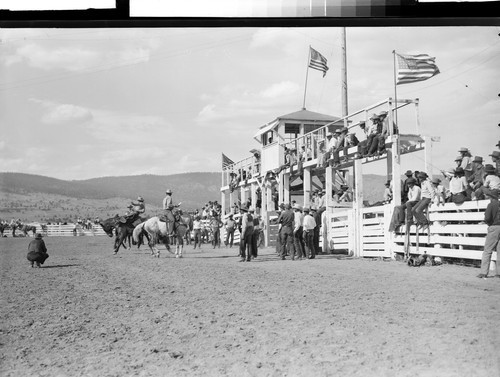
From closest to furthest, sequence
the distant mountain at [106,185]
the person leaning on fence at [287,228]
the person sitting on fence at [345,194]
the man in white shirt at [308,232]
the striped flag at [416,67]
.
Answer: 1. the distant mountain at [106,185]
2. the striped flag at [416,67]
3. the man in white shirt at [308,232]
4. the person leaning on fence at [287,228]
5. the person sitting on fence at [345,194]

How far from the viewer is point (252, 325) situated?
6594 mm

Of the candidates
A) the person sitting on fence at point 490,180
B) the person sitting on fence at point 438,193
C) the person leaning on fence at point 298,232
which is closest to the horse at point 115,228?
the person leaning on fence at point 298,232

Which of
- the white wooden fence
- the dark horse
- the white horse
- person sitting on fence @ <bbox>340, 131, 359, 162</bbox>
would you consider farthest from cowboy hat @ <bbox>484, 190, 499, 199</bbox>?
the white horse

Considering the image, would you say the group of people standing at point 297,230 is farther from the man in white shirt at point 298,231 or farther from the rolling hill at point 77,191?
the rolling hill at point 77,191

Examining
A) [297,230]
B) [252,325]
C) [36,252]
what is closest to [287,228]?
[297,230]

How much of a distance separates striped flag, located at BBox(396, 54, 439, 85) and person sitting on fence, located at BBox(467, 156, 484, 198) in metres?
2.06

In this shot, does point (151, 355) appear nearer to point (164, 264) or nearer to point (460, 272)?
point (460, 272)

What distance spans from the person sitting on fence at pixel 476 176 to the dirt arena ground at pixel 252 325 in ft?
4.96

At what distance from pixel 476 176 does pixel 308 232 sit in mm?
5307

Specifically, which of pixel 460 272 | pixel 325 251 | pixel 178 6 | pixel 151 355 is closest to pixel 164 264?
pixel 325 251

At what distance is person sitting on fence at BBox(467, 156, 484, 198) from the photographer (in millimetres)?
10789

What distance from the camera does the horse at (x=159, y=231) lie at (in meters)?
15.9

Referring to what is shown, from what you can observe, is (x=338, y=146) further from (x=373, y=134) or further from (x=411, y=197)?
(x=411, y=197)

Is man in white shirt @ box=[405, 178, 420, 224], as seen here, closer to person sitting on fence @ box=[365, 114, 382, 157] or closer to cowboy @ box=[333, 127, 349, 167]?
person sitting on fence @ box=[365, 114, 382, 157]
